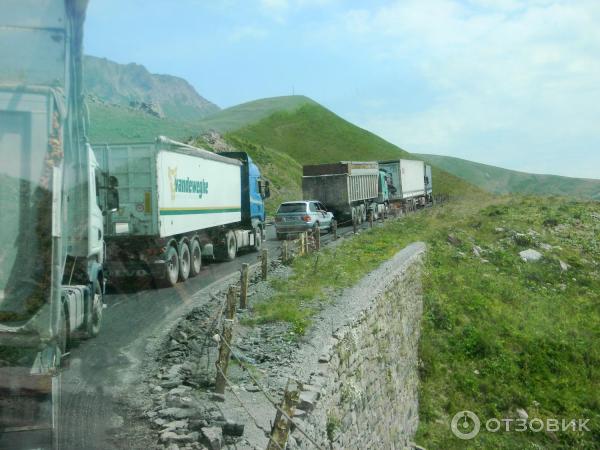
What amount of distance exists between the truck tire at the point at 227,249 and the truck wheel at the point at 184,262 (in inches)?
143

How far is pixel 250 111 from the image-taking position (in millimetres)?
78812

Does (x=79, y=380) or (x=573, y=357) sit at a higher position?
(x=79, y=380)

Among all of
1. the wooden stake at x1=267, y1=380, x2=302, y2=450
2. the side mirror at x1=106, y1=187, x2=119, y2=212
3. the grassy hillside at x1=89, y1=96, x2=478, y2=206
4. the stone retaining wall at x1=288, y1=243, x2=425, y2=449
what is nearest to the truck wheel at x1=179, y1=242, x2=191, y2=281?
the stone retaining wall at x1=288, y1=243, x2=425, y2=449

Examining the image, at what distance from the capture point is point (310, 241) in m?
21.8

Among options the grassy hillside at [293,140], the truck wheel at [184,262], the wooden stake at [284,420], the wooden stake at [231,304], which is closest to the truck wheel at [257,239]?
the truck wheel at [184,262]

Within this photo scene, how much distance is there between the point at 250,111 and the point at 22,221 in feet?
246

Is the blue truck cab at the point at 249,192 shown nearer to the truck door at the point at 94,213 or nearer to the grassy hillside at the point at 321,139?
the truck door at the point at 94,213

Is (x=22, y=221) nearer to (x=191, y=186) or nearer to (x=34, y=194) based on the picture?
(x=34, y=194)

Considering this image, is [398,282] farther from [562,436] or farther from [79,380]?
[79,380]

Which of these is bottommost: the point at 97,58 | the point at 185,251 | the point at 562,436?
the point at 562,436

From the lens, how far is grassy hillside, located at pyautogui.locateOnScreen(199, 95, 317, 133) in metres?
56.7

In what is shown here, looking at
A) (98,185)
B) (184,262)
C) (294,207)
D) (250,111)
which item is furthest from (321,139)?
(98,185)

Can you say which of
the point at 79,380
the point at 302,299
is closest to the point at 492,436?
the point at 302,299

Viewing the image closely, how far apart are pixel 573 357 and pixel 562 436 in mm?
3837
